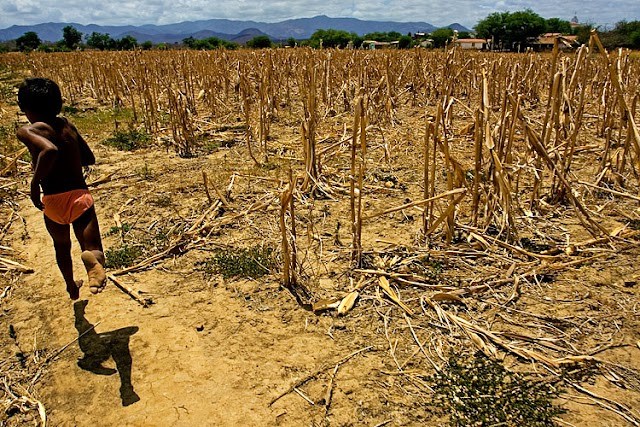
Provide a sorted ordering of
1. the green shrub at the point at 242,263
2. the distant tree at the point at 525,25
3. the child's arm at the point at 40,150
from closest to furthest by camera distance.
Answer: the child's arm at the point at 40,150, the green shrub at the point at 242,263, the distant tree at the point at 525,25

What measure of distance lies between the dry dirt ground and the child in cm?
49

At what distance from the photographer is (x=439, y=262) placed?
3176 mm

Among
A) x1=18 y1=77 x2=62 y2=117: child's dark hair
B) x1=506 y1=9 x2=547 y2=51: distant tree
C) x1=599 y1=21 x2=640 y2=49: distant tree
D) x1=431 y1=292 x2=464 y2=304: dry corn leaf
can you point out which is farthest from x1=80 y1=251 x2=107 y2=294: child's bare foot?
x1=506 y1=9 x2=547 y2=51: distant tree

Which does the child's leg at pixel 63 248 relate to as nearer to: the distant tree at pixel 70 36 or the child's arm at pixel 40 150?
the child's arm at pixel 40 150

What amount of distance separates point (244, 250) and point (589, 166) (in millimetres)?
4439

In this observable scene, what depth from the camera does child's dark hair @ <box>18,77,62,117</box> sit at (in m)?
2.31

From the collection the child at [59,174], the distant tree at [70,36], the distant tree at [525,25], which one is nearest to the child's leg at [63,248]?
the child at [59,174]

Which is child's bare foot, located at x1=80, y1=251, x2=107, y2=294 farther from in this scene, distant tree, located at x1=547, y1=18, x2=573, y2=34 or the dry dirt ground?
distant tree, located at x1=547, y1=18, x2=573, y2=34

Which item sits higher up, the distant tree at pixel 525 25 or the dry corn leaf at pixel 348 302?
the distant tree at pixel 525 25

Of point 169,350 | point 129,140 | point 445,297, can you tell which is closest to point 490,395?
point 445,297

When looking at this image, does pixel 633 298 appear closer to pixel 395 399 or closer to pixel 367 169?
pixel 395 399

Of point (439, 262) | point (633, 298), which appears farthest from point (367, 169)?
point (633, 298)

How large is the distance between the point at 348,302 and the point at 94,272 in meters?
1.54

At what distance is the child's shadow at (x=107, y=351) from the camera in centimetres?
227
